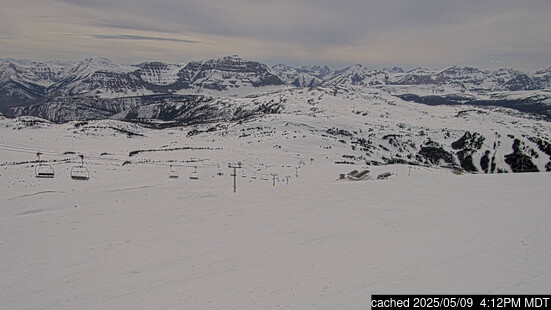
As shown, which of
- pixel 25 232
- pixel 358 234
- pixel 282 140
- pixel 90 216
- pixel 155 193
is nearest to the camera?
pixel 358 234

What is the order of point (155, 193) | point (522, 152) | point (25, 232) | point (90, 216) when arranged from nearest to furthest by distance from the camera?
point (25, 232)
point (90, 216)
point (155, 193)
point (522, 152)

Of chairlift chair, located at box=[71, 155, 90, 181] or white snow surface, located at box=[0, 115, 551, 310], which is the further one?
chairlift chair, located at box=[71, 155, 90, 181]

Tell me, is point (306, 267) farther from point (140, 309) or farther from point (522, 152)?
point (522, 152)

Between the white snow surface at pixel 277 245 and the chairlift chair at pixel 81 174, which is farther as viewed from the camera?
the chairlift chair at pixel 81 174

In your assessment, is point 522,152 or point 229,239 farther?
point 522,152

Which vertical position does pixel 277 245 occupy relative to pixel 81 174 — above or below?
below

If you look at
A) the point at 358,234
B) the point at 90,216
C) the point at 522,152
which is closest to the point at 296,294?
the point at 358,234

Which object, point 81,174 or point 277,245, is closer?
point 277,245

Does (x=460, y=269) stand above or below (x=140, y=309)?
above
